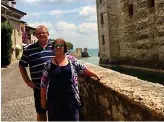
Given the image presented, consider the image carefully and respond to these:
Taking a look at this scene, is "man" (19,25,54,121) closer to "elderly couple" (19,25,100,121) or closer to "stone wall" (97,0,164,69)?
"elderly couple" (19,25,100,121)

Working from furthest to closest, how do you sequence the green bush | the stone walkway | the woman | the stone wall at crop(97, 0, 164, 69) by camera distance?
the green bush → the stone wall at crop(97, 0, 164, 69) → the stone walkway → the woman

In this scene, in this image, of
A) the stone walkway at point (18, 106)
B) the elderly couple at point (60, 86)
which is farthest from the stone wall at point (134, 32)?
the elderly couple at point (60, 86)

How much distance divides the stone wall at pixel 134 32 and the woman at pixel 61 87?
22213 mm

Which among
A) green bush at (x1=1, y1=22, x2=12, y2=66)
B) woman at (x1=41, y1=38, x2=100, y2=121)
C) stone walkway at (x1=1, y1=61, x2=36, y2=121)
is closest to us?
woman at (x1=41, y1=38, x2=100, y2=121)

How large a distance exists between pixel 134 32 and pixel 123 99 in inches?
1097

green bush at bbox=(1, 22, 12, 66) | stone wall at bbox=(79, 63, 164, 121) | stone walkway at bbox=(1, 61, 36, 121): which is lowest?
stone walkway at bbox=(1, 61, 36, 121)

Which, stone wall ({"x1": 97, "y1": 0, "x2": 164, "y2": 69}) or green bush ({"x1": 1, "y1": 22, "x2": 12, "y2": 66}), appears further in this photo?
green bush ({"x1": 1, "y1": 22, "x2": 12, "y2": 66})

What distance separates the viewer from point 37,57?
15.7 ft

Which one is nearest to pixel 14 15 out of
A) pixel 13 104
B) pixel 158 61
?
pixel 158 61

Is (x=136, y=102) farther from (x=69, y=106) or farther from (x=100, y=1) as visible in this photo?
(x=100, y=1)

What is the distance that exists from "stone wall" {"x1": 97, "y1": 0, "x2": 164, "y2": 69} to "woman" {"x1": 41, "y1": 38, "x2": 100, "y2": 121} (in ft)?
72.9

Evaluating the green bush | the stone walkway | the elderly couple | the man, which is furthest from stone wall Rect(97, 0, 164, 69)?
the elderly couple

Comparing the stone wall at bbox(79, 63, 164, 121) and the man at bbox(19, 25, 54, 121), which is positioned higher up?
the man at bbox(19, 25, 54, 121)

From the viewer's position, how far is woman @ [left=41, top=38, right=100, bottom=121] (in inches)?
148
